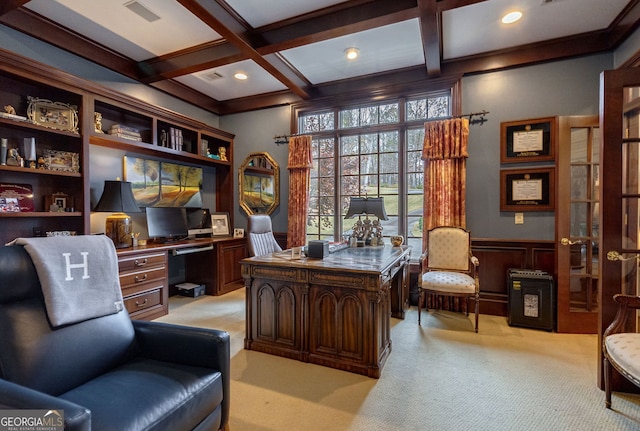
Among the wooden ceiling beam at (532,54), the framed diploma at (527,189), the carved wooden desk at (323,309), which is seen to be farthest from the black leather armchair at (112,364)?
the wooden ceiling beam at (532,54)

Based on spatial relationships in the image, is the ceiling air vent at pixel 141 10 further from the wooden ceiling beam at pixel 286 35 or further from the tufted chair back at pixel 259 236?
the tufted chair back at pixel 259 236

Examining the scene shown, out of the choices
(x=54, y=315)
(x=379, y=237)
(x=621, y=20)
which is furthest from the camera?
(x=379, y=237)

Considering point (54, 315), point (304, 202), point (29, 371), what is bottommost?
point (29, 371)

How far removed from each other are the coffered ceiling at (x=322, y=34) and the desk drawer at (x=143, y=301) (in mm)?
2685

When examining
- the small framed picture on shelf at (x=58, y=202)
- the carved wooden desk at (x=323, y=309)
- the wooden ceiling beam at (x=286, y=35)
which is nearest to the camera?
the carved wooden desk at (x=323, y=309)

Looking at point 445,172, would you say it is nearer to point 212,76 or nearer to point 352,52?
point 352,52

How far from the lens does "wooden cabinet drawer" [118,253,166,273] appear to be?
3157 millimetres

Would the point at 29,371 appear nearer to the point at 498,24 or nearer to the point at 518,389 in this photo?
the point at 518,389

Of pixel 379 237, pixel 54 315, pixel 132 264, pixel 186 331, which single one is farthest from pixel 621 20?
pixel 132 264

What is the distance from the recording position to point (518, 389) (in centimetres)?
211

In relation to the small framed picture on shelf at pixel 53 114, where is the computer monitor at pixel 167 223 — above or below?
below

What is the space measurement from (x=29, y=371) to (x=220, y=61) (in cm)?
325

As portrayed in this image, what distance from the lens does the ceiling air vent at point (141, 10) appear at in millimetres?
2714

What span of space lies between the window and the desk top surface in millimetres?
1157
